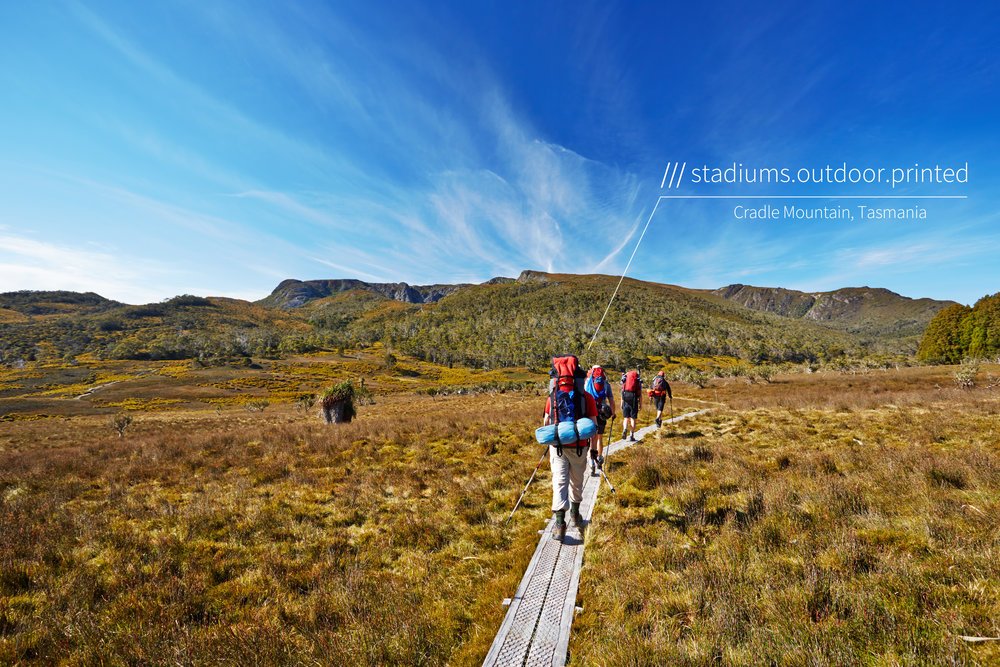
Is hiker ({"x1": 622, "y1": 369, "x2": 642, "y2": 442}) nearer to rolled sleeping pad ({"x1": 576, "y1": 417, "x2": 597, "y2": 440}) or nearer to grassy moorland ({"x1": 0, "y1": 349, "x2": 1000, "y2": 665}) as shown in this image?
grassy moorland ({"x1": 0, "y1": 349, "x2": 1000, "y2": 665})

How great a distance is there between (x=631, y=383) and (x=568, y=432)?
23.9ft

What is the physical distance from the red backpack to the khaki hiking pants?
21.7 feet

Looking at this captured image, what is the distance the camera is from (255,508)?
7590 mm

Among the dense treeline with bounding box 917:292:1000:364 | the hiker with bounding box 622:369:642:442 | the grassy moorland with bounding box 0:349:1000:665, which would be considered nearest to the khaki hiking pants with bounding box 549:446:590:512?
the grassy moorland with bounding box 0:349:1000:665

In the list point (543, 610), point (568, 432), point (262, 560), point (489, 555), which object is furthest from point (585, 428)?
point (262, 560)

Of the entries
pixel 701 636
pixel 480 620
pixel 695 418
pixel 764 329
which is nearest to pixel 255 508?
pixel 480 620

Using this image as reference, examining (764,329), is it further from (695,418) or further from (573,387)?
(573,387)

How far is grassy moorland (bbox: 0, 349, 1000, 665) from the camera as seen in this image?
351 cm

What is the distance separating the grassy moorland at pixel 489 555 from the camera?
351cm

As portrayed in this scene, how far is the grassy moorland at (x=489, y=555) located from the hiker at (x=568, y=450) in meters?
0.53

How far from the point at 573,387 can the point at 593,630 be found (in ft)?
10.1

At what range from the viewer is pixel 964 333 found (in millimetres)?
64750

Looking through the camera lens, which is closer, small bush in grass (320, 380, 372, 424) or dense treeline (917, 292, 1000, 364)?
small bush in grass (320, 380, 372, 424)

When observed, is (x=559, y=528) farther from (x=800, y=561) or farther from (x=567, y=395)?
(x=800, y=561)
